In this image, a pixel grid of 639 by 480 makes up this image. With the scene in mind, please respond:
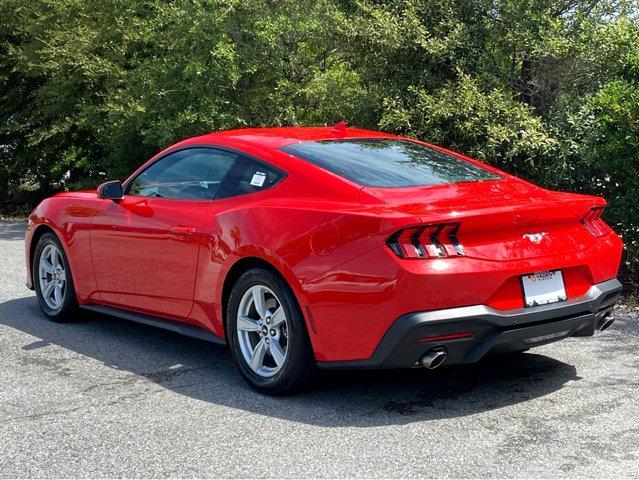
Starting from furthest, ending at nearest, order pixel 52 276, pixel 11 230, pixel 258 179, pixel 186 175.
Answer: pixel 11 230, pixel 52 276, pixel 186 175, pixel 258 179

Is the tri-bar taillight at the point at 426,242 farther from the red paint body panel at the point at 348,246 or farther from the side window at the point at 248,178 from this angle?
the side window at the point at 248,178

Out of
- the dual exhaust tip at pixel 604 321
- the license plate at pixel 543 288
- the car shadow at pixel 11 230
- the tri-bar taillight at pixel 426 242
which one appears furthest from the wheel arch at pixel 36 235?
the car shadow at pixel 11 230

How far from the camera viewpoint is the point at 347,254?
4.80 metres

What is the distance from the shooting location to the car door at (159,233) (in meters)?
5.89

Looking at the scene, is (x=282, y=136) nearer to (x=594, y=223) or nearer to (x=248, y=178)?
(x=248, y=178)

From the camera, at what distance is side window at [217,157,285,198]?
5.55 m

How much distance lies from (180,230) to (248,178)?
571 millimetres

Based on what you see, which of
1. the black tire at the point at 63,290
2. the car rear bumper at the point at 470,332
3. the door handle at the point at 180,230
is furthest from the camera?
the black tire at the point at 63,290

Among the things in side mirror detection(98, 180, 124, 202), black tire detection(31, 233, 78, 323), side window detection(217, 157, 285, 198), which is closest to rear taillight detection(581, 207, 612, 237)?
side window detection(217, 157, 285, 198)

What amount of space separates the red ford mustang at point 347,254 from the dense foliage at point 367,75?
11.0ft

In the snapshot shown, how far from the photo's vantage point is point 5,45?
774 inches

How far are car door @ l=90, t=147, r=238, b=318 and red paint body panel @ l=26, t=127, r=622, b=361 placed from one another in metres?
0.01

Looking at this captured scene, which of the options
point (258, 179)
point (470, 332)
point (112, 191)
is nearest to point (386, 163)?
→ point (258, 179)

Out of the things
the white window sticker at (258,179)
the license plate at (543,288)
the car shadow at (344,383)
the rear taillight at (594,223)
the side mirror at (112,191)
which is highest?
the white window sticker at (258,179)
